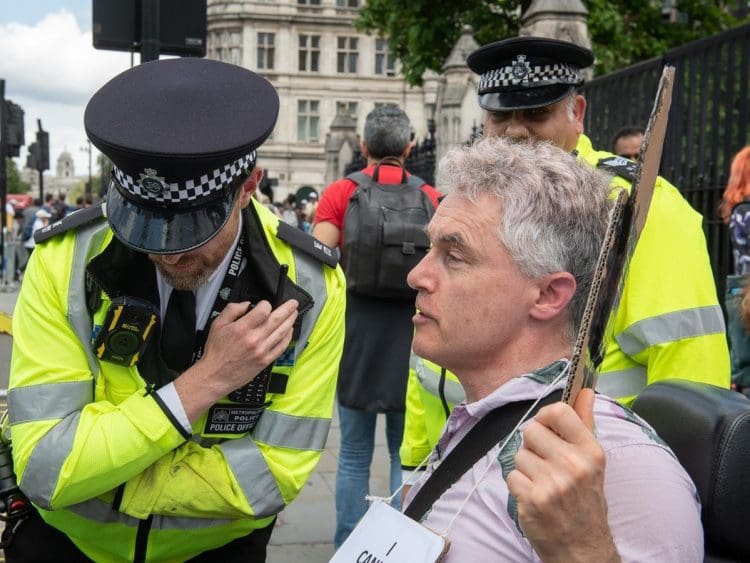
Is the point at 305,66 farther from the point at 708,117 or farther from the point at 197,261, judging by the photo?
the point at 197,261

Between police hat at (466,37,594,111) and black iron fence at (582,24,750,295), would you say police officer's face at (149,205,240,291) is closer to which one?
police hat at (466,37,594,111)

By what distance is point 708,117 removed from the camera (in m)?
6.54

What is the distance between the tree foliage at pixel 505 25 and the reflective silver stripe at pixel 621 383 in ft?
55.0

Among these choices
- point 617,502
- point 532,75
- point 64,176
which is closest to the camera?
point 617,502

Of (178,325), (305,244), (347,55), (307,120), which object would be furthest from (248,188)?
(347,55)

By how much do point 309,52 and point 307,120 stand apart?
444 centimetres

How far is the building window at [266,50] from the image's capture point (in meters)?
61.1

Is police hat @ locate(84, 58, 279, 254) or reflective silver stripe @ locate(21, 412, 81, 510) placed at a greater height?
police hat @ locate(84, 58, 279, 254)

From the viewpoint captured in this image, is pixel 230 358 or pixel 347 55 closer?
pixel 230 358

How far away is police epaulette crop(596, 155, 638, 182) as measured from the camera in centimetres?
268

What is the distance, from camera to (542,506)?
1.24 metres

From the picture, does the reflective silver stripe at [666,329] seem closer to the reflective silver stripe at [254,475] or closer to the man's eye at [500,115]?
the man's eye at [500,115]

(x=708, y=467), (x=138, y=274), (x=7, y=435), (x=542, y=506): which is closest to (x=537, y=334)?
(x=708, y=467)

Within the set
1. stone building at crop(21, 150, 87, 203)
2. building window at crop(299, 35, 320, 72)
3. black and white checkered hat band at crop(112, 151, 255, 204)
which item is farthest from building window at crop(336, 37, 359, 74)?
stone building at crop(21, 150, 87, 203)
